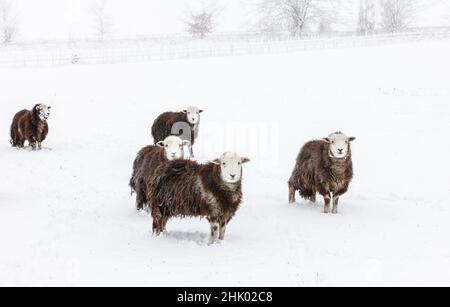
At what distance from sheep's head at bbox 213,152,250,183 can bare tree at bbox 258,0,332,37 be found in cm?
4739

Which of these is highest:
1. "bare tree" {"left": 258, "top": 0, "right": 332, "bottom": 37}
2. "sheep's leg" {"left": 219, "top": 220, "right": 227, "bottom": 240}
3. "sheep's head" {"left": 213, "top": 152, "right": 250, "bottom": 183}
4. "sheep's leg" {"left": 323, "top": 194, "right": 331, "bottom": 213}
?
"bare tree" {"left": 258, "top": 0, "right": 332, "bottom": 37}

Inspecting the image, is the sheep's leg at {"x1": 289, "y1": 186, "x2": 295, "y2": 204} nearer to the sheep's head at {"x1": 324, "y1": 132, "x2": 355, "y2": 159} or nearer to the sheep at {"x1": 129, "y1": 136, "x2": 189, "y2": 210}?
the sheep's head at {"x1": 324, "y1": 132, "x2": 355, "y2": 159}

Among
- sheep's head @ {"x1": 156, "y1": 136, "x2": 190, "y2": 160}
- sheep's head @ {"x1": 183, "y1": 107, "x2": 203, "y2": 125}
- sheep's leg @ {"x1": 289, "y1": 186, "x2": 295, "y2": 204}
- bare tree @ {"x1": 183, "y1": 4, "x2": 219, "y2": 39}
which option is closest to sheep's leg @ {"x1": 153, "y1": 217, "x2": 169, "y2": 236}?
sheep's head @ {"x1": 156, "y1": 136, "x2": 190, "y2": 160}

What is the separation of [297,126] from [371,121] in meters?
3.05

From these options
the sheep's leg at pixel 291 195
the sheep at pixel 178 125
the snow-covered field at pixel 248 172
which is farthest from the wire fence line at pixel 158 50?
the sheep's leg at pixel 291 195

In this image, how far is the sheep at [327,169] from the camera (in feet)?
37.4

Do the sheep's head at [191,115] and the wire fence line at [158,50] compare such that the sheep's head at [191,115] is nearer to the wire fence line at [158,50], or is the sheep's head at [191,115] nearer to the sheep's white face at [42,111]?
the sheep's white face at [42,111]

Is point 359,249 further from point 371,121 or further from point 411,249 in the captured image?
point 371,121

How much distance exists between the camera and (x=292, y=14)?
2192 inches

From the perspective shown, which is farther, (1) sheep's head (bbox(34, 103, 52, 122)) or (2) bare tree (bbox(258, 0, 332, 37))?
(2) bare tree (bbox(258, 0, 332, 37))

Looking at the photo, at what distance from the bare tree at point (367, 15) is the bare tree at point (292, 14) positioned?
5.55m

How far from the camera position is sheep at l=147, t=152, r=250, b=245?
9109mm

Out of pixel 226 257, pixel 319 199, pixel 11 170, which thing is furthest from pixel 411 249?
pixel 11 170
